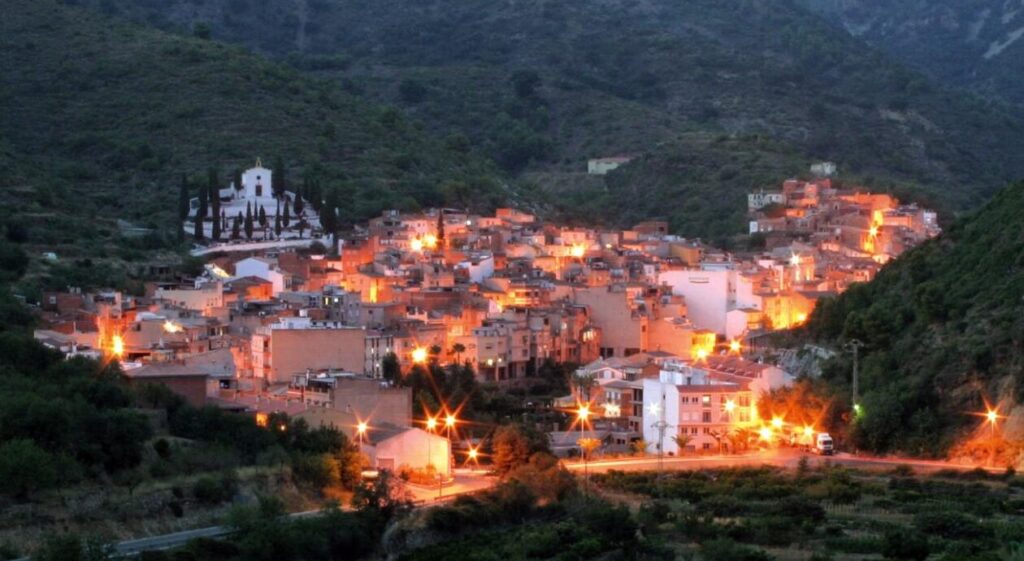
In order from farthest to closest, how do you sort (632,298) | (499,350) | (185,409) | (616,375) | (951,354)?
(632,298), (499,350), (616,375), (951,354), (185,409)

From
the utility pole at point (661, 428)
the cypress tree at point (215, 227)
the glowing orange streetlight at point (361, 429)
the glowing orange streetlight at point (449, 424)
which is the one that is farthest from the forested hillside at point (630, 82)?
the glowing orange streetlight at point (361, 429)

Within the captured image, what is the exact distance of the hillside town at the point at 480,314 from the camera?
36.2m

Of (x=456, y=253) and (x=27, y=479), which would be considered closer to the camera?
(x=27, y=479)

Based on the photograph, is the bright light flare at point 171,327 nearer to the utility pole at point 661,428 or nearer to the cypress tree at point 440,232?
the utility pole at point 661,428

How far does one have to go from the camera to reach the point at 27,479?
2733cm

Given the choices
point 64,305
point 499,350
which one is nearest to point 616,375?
point 499,350

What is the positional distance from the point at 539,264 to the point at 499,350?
29.0ft

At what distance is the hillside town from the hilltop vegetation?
2.67 m

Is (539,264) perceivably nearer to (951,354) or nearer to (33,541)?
(951,354)

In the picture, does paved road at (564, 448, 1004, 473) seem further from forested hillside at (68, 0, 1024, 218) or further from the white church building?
forested hillside at (68, 0, 1024, 218)

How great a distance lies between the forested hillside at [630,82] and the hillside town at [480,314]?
1140cm

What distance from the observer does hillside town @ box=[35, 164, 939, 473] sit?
119 ft

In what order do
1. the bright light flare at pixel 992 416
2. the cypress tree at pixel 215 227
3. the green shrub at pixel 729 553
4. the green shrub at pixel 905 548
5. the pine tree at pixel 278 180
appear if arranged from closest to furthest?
the green shrub at pixel 729 553 → the green shrub at pixel 905 548 → the bright light flare at pixel 992 416 → the cypress tree at pixel 215 227 → the pine tree at pixel 278 180

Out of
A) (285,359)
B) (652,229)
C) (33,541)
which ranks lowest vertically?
(33,541)
